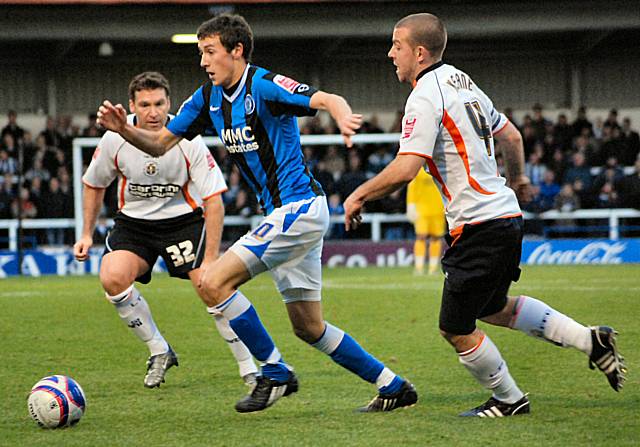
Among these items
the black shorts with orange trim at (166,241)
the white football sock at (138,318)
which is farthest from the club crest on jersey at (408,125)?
the white football sock at (138,318)

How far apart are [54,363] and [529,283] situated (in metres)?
7.75

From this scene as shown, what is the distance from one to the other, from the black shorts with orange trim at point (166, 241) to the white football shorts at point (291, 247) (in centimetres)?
154

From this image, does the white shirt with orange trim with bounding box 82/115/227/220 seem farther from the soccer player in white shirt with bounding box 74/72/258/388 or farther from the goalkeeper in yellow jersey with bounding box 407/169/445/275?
the goalkeeper in yellow jersey with bounding box 407/169/445/275

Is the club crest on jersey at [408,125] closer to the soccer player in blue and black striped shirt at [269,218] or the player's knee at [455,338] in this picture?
the soccer player in blue and black striped shirt at [269,218]

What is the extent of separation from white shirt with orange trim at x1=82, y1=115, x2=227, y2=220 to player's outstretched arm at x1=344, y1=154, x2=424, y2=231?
7.39 ft

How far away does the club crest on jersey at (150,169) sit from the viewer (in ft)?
23.9

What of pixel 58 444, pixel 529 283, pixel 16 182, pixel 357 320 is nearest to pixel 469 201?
pixel 58 444

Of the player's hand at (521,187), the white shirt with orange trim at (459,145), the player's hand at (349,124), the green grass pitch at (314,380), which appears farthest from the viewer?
the player's hand at (521,187)

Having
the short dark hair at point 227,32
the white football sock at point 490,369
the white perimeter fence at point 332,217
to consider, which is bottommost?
the white football sock at point 490,369

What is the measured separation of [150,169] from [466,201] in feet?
8.58

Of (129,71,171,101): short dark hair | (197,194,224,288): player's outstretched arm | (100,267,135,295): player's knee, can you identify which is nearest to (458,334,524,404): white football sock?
(197,194,224,288): player's outstretched arm

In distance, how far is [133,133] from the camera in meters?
5.96

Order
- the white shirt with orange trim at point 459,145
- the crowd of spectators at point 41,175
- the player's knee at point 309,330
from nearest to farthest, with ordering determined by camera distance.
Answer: the white shirt with orange trim at point 459,145, the player's knee at point 309,330, the crowd of spectators at point 41,175

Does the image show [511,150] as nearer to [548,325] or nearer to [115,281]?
[548,325]
